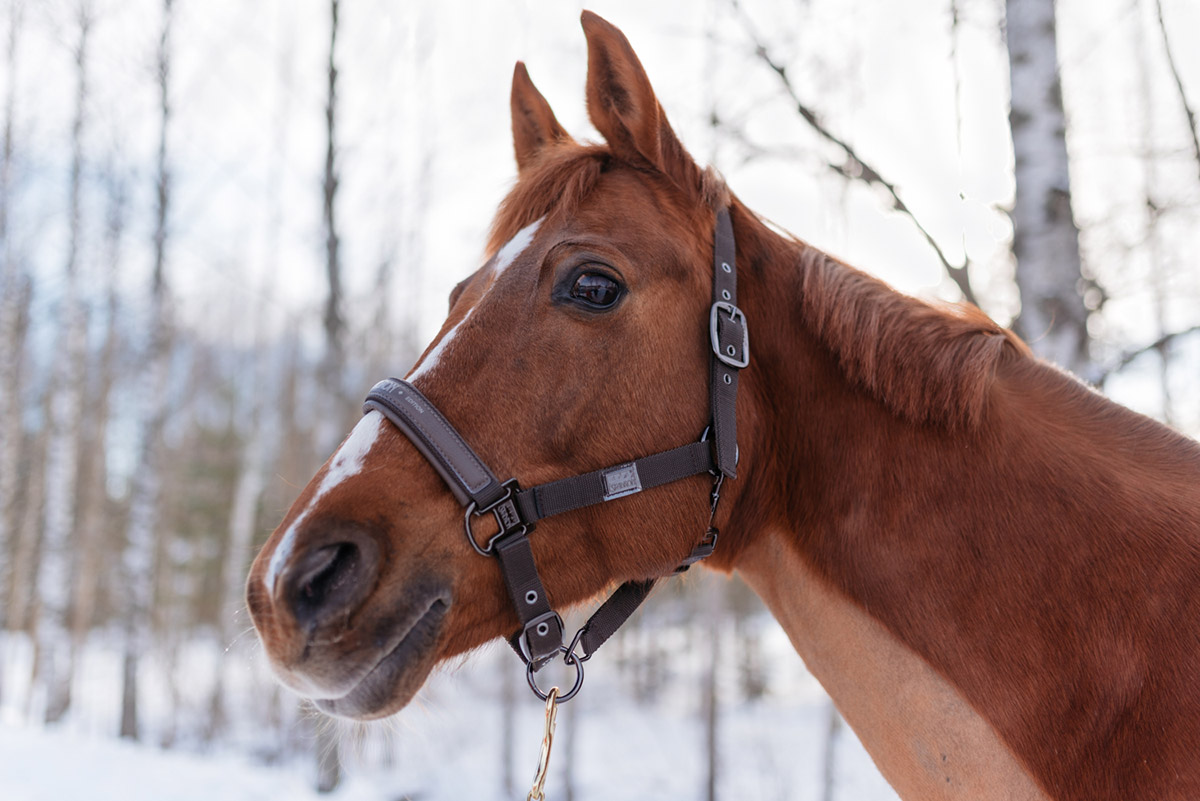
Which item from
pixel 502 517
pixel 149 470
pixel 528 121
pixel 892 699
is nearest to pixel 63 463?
pixel 149 470

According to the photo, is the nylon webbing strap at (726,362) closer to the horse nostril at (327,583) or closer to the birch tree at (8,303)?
the horse nostril at (327,583)

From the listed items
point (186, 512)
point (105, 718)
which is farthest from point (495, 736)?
point (186, 512)

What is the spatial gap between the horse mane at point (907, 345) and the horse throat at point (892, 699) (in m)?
0.51

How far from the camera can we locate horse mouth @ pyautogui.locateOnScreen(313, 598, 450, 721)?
154cm

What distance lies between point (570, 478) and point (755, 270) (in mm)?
817

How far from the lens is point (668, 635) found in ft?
70.5

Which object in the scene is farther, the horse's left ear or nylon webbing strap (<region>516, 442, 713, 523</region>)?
the horse's left ear

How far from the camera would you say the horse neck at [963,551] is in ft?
5.31

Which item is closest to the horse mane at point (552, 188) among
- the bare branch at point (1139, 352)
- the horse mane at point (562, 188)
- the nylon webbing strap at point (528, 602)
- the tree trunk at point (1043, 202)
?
the horse mane at point (562, 188)

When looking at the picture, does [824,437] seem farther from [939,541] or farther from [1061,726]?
[1061,726]

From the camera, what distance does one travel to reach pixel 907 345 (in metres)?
1.84

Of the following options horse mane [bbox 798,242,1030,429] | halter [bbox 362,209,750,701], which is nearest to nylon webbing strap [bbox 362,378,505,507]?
halter [bbox 362,209,750,701]

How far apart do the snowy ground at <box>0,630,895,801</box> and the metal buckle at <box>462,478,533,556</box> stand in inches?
25.2

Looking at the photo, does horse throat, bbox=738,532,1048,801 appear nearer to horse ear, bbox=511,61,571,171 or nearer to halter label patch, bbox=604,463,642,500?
halter label patch, bbox=604,463,642,500
